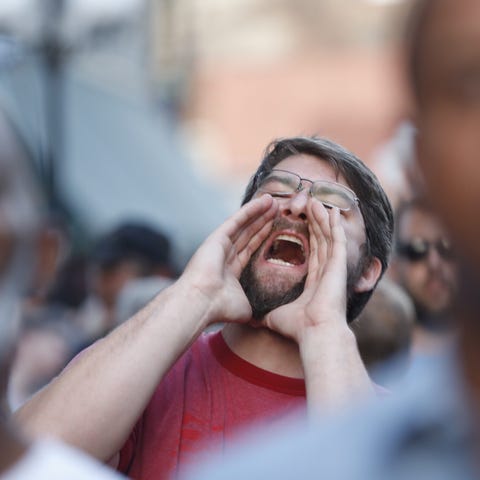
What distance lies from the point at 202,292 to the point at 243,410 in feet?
1.14

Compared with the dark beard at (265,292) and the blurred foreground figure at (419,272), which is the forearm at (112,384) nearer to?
the dark beard at (265,292)

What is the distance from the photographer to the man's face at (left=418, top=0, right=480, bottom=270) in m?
0.85

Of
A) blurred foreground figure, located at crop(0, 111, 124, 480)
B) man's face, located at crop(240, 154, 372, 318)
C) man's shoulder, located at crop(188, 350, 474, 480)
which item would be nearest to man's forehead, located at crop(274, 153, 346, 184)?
man's face, located at crop(240, 154, 372, 318)

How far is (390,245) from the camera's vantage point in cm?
291

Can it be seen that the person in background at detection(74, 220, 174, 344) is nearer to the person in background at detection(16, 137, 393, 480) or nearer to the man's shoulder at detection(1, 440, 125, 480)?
the person in background at detection(16, 137, 393, 480)

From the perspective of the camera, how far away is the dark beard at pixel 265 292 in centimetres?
261

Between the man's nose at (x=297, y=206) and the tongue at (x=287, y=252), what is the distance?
0.36ft

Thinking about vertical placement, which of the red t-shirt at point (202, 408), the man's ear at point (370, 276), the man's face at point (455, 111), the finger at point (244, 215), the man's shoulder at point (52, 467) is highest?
the man's face at point (455, 111)

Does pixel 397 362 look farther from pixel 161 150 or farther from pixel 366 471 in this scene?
pixel 161 150

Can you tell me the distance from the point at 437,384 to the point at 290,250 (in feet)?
6.57

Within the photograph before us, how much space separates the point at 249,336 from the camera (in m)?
2.58

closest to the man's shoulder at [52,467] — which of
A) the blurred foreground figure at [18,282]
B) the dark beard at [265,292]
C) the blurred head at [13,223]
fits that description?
the blurred foreground figure at [18,282]

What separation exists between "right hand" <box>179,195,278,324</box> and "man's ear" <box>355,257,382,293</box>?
0.30m

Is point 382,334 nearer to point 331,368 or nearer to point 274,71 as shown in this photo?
point 331,368
